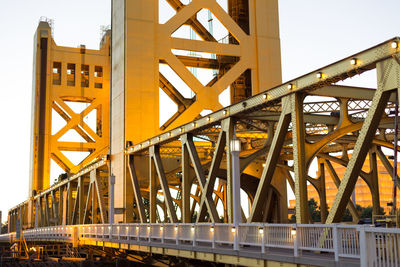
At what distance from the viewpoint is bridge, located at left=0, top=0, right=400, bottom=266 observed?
55.5ft

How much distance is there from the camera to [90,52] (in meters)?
78.0

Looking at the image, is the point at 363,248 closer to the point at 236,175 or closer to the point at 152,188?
the point at 236,175

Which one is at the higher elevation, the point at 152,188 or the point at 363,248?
the point at 152,188

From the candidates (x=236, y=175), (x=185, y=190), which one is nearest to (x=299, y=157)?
(x=236, y=175)

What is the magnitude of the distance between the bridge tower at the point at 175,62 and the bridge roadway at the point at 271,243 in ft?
38.0

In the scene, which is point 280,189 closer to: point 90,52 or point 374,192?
point 374,192

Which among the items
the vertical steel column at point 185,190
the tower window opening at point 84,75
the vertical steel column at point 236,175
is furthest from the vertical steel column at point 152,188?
the tower window opening at point 84,75

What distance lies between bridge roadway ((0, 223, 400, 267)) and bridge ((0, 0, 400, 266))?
4cm

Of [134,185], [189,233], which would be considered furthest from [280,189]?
[189,233]

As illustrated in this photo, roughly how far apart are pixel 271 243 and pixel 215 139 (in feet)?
70.8

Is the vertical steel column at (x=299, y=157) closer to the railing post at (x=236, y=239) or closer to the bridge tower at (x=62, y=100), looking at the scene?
the railing post at (x=236, y=239)

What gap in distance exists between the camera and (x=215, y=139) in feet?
126

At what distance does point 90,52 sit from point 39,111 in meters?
9.71

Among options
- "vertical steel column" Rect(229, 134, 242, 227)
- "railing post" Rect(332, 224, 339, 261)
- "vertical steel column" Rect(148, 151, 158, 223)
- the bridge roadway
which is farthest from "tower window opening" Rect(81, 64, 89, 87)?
"railing post" Rect(332, 224, 339, 261)
